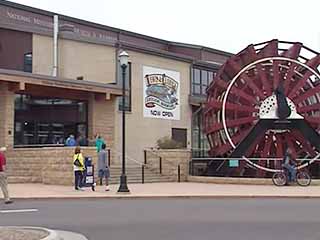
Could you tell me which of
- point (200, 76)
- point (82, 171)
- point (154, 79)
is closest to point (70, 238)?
point (82, 171)

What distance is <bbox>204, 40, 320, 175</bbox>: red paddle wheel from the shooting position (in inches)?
1228

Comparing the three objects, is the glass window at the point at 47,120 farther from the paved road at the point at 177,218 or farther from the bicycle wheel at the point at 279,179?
the paved road at the point at 177,218

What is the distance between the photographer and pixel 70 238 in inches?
424

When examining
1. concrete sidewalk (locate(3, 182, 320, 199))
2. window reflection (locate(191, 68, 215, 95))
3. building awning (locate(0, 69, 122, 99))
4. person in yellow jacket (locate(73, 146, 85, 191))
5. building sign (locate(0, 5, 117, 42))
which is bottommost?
concrete sidewalk (locate(3, 182, 320, 199))

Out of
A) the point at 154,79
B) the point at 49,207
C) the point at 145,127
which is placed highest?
the point at 154,79

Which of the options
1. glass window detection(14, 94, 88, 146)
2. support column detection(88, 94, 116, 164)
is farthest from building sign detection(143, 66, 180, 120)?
glass window detection(14, 94, 88, 146)

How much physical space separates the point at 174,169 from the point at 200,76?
15.4 metres

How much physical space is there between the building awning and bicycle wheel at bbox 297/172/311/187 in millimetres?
12165

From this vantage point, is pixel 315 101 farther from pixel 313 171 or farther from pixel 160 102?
pixel 160 102

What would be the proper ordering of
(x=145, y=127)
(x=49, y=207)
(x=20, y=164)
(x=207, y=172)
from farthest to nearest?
1. (x=145, y=127)
2. (x=207, y=172)
3. (x=20, y=164)
4. (x=49, y=207)

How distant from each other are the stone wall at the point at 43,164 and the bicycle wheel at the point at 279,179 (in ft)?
25.3

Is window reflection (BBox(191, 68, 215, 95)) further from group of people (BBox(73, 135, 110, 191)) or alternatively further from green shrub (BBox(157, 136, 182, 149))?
group of people (BBox(73, 135, 110, 191))

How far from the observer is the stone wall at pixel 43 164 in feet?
87.7

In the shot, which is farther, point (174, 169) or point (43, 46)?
point (43, 46)
